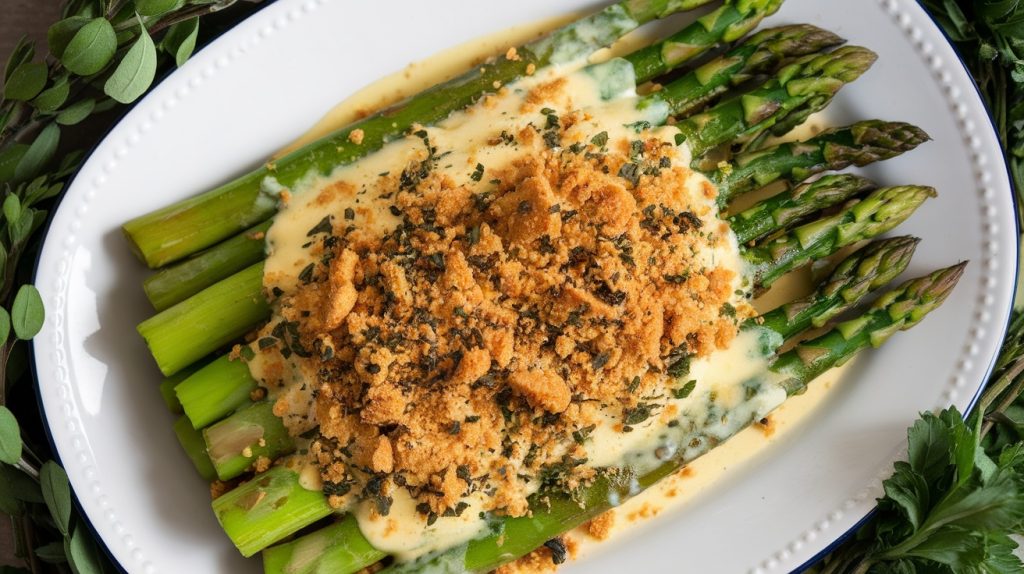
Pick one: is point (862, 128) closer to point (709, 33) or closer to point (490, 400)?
point (709, 33)

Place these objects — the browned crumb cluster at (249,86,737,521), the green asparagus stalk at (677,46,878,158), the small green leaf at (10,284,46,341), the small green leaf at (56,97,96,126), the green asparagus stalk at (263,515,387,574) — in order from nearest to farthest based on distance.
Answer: the browned crumb cluster at (249,86,737,521), the small green leaf at (10,284,46,341), the green asparagus stalk at (263,515,387,574), the small green leaf at (56,97,96,126), the green asparagus stalk at (677,46,878,158)

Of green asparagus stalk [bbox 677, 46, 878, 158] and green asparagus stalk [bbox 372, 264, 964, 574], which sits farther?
green asparagus stalk [bbox 677, 46, 878, 158]

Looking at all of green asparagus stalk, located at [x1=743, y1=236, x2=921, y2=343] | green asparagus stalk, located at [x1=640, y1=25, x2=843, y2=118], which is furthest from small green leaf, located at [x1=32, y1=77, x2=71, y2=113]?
green asparagus stalk, located at [x1=743, y1=236, x2=921, y2=343]

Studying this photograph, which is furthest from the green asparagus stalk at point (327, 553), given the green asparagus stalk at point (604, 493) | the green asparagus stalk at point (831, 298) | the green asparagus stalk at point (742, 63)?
the green asparagus stalk at point (742, 63)

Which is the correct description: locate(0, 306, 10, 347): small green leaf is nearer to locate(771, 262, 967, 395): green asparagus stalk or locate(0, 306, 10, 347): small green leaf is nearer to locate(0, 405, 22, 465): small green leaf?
locate(0, 405, 22, 465): small green leaf

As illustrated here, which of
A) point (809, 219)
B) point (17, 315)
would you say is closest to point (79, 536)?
point (17, 315)

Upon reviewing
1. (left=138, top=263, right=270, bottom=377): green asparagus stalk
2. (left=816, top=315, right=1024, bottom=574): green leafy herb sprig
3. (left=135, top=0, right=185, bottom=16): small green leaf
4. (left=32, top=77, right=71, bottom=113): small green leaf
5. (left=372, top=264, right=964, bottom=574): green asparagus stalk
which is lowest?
(left=816, top=315, right=1024, bottom=574): green leafy herb sprig

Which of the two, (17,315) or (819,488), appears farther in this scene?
(819,488)
